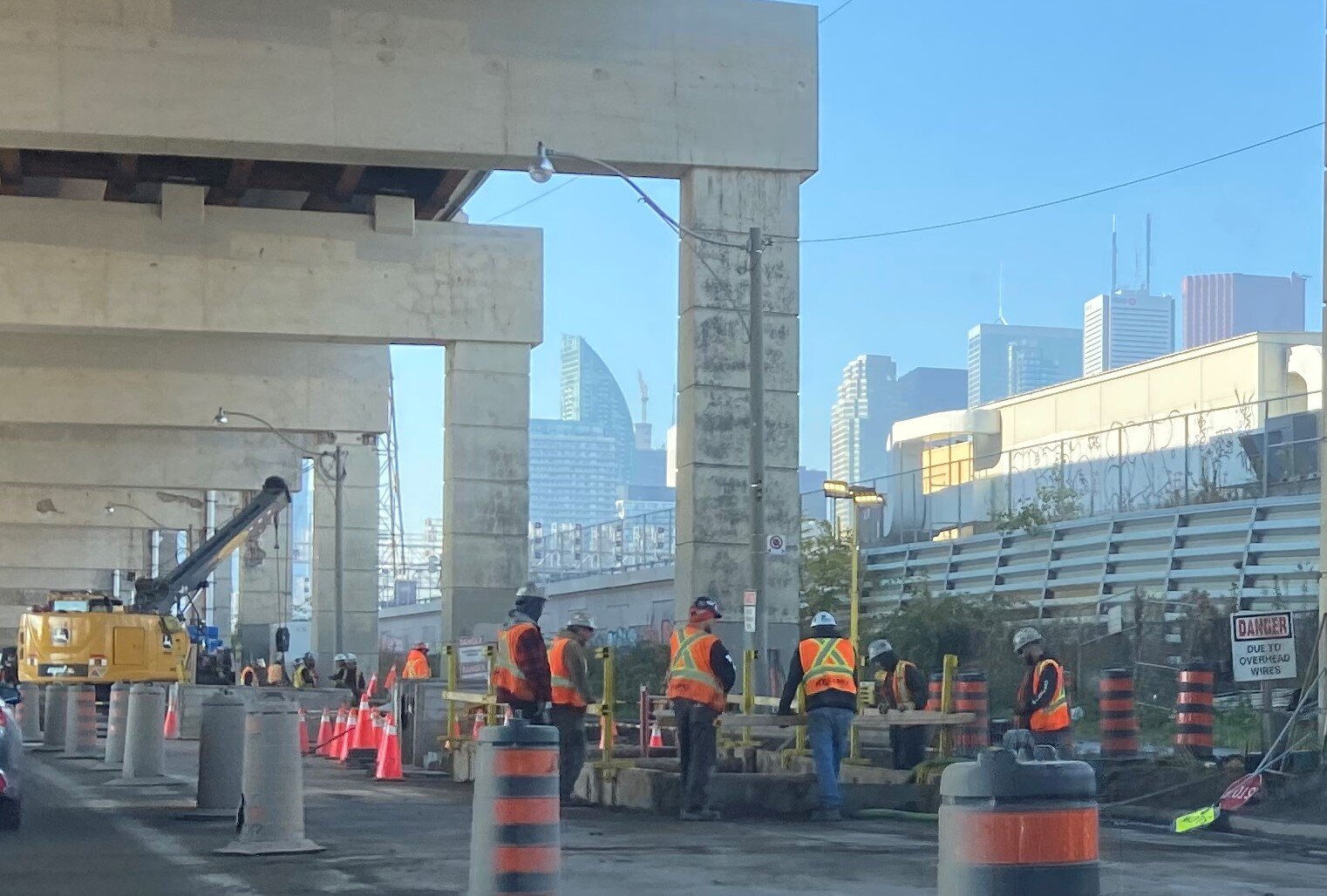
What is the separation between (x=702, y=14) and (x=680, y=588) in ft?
25.0

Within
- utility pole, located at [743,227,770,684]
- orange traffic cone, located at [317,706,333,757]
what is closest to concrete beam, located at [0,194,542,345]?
orange traffic cone, located at [317,706,333,757]

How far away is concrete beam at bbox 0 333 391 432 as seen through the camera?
41219mm

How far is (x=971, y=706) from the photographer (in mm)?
21203

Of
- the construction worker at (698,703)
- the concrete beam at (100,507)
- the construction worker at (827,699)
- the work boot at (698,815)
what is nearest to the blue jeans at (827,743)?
the construction worker at (827,699)

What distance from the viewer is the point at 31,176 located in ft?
108

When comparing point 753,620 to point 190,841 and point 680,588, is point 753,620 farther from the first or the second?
point 190,841

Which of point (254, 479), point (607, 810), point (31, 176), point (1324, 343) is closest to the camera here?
point (607, 810)

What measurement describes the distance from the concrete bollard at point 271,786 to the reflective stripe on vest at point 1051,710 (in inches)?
248

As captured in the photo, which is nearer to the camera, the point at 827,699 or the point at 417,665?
the point at 827,699

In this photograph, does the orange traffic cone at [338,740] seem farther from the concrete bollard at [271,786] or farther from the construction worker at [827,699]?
the concrete bollard at [271,786]

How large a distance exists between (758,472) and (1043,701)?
754 centimetres

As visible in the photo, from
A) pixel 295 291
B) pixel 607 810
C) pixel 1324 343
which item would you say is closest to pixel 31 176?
pixel 295 291

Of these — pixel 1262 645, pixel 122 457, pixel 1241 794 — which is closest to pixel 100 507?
pixel 122 457

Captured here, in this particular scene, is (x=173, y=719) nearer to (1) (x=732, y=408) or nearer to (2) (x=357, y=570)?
(2) (x=357, y=570)
